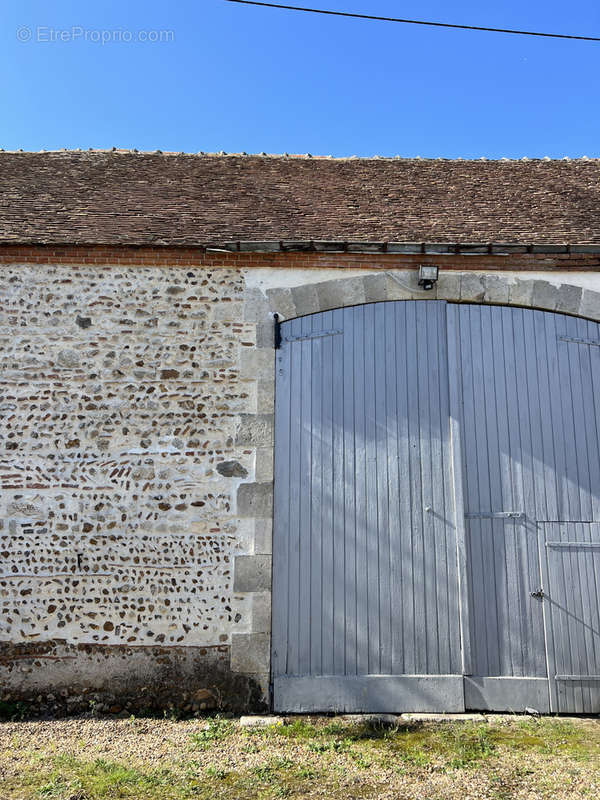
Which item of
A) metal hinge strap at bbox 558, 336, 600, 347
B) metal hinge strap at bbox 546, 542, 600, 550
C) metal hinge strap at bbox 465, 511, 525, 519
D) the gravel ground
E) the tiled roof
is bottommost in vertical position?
the gravel ground

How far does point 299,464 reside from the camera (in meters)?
5.70

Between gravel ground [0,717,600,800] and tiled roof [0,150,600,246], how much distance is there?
423cm

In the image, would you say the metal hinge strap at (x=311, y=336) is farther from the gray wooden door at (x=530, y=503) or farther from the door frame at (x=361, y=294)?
the gray wooden door at (x=530, y=503)

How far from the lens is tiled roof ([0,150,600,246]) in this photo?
6.23 m

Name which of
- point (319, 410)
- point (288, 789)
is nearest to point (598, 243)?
point (319, 410)

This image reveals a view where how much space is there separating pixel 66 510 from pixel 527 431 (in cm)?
420

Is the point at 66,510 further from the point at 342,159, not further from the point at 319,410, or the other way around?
the point at 342,159

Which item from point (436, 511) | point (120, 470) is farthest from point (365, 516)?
point (120, 470)

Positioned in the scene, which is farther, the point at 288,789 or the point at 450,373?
the point at 450,373

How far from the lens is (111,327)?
594 centimetres

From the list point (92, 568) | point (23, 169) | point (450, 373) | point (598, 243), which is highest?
point (23, 169)

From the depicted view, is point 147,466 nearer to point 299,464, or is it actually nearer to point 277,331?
point 299,464

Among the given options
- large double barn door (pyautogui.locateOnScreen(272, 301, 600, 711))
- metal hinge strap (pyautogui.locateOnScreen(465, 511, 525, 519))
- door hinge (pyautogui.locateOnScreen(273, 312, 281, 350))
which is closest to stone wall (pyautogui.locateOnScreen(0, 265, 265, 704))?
door hinge (pyautogui.locateOnScreen(273, 312, 281, 350))

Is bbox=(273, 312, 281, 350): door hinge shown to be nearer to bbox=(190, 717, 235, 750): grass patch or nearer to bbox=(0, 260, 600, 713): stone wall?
bbox=(0, 260, 600, 713): stone wall
